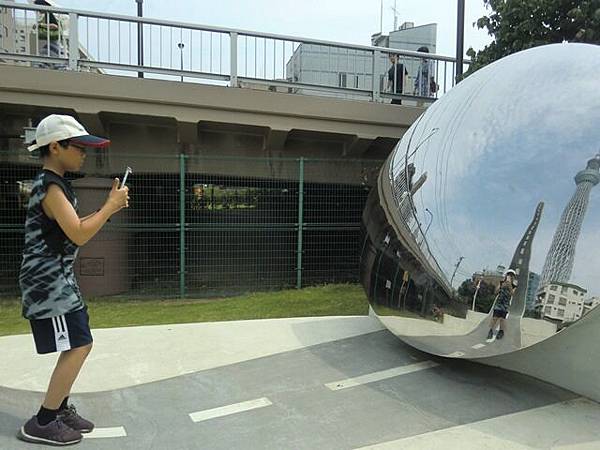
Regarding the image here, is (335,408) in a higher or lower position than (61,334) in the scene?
lower

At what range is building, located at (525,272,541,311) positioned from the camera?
345cm

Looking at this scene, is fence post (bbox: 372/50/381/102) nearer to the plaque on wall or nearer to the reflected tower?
the plaque on wall

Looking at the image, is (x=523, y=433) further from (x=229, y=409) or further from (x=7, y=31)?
(x=7, y=31)

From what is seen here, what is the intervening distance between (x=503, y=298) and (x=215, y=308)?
16.5ft

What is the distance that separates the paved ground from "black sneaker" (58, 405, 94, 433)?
0.37 ft

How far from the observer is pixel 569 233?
3.39 meters

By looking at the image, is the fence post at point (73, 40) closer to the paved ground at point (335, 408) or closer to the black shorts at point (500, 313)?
the paved ground at point (335, 408)

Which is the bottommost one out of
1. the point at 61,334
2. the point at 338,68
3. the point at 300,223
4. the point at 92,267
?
the point at 92,267

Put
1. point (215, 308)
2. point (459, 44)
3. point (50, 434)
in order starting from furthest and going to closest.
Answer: point (459, 44)
point (215, 308)
point (50, 434)

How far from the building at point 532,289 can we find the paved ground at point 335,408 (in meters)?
0.79

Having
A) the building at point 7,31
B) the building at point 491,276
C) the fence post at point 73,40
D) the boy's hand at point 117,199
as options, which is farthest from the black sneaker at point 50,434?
the building at point 7,31

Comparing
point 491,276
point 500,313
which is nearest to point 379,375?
point 500,313

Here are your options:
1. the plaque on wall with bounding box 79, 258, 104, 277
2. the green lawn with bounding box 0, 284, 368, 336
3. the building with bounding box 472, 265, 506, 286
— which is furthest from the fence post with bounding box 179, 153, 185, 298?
the building with bounding box 472, 265, 506, 286

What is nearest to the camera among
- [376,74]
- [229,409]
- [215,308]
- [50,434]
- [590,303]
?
[50,434]
